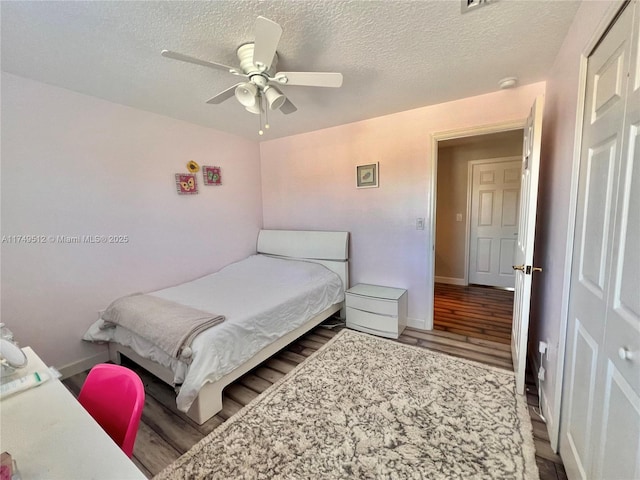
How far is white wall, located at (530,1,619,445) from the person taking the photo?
4.69 ft

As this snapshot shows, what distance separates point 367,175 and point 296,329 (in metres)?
1.93

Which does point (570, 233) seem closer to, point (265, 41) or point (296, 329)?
point (265, 41)

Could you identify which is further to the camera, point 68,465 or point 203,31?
point 203,31

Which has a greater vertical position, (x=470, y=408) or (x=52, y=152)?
(x=52, y=152)

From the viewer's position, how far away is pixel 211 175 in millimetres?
3318

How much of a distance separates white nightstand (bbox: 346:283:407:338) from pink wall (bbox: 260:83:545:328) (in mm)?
213

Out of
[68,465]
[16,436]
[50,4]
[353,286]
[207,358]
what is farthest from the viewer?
[353,286]

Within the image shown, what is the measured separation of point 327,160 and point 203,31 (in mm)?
2086

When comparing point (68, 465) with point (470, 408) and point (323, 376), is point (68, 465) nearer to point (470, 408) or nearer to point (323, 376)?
point (323, 376)

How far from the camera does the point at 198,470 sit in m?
1.46

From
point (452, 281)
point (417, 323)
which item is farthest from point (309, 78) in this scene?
point (452, 281)

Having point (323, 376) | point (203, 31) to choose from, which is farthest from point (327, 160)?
point (323, 376)

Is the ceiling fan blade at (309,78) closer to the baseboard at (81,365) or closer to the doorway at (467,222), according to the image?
the doorway at (467,222)

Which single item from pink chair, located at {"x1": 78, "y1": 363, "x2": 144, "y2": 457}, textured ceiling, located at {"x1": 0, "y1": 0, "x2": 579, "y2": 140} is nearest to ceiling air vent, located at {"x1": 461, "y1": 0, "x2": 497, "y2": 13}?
textured ceiling, located at {"x1": 0, "y1": 0, "x2": 579, "y2": 140}
